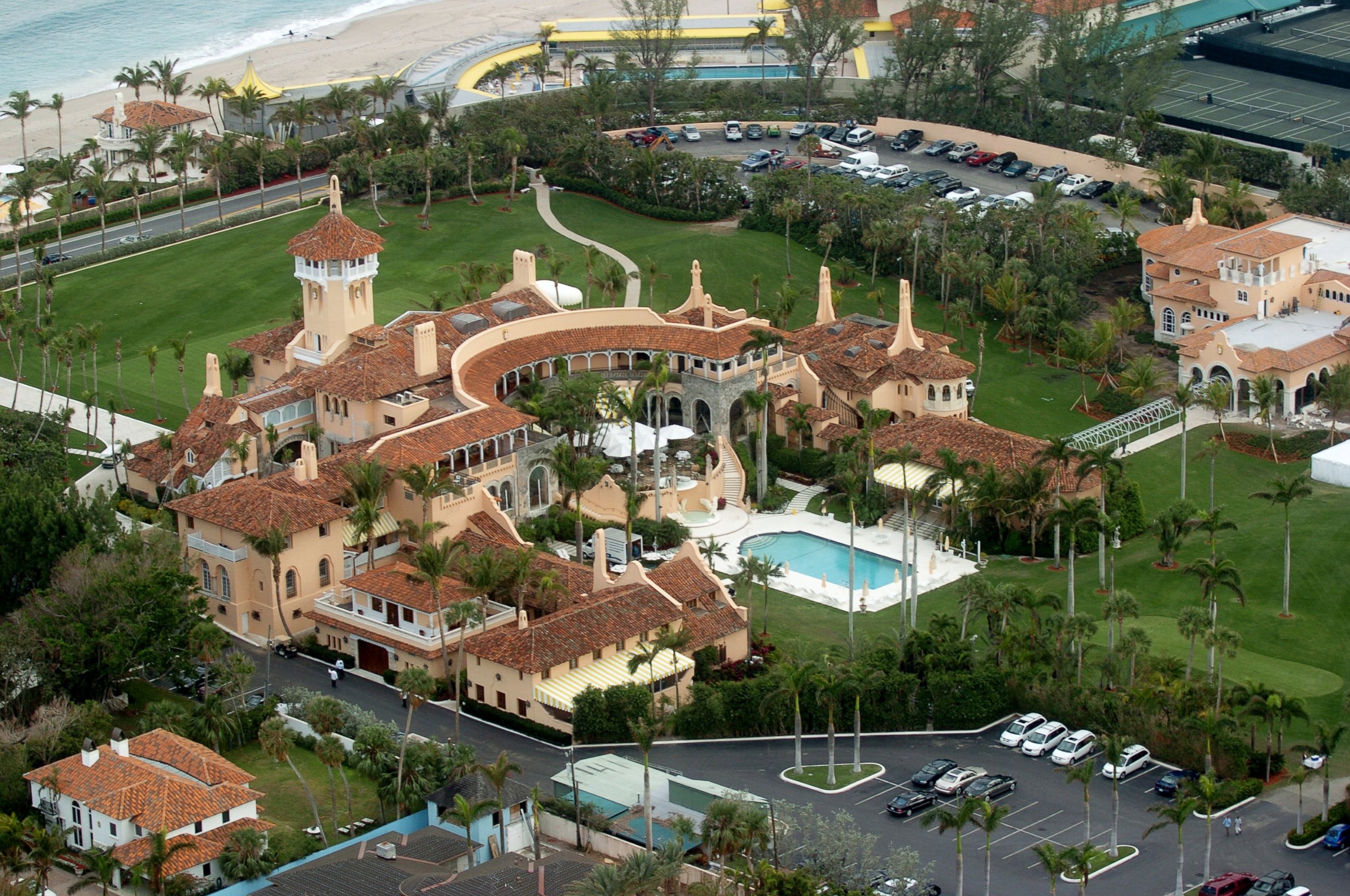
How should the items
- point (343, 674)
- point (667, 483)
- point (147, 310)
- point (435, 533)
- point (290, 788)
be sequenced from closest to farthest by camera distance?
point (290, 788) < point (343, 674) < point (435, 533) < point (667, 483) < point (147, 310)

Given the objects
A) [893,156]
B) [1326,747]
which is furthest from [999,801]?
[893,156]

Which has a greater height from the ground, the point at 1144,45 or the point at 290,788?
the point at 1144,45

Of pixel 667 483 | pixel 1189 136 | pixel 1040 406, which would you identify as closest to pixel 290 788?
pixel 667 483

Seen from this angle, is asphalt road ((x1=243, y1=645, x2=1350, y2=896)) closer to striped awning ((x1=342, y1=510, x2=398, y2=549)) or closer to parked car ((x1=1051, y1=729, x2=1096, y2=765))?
parked car ((x1=1051, y1=729, x2=1096, y2=765))

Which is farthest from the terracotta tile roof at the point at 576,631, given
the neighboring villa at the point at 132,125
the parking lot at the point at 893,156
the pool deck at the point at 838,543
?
the neighboring villa at the point at 132,125

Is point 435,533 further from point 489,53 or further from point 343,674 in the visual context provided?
point 489,53
